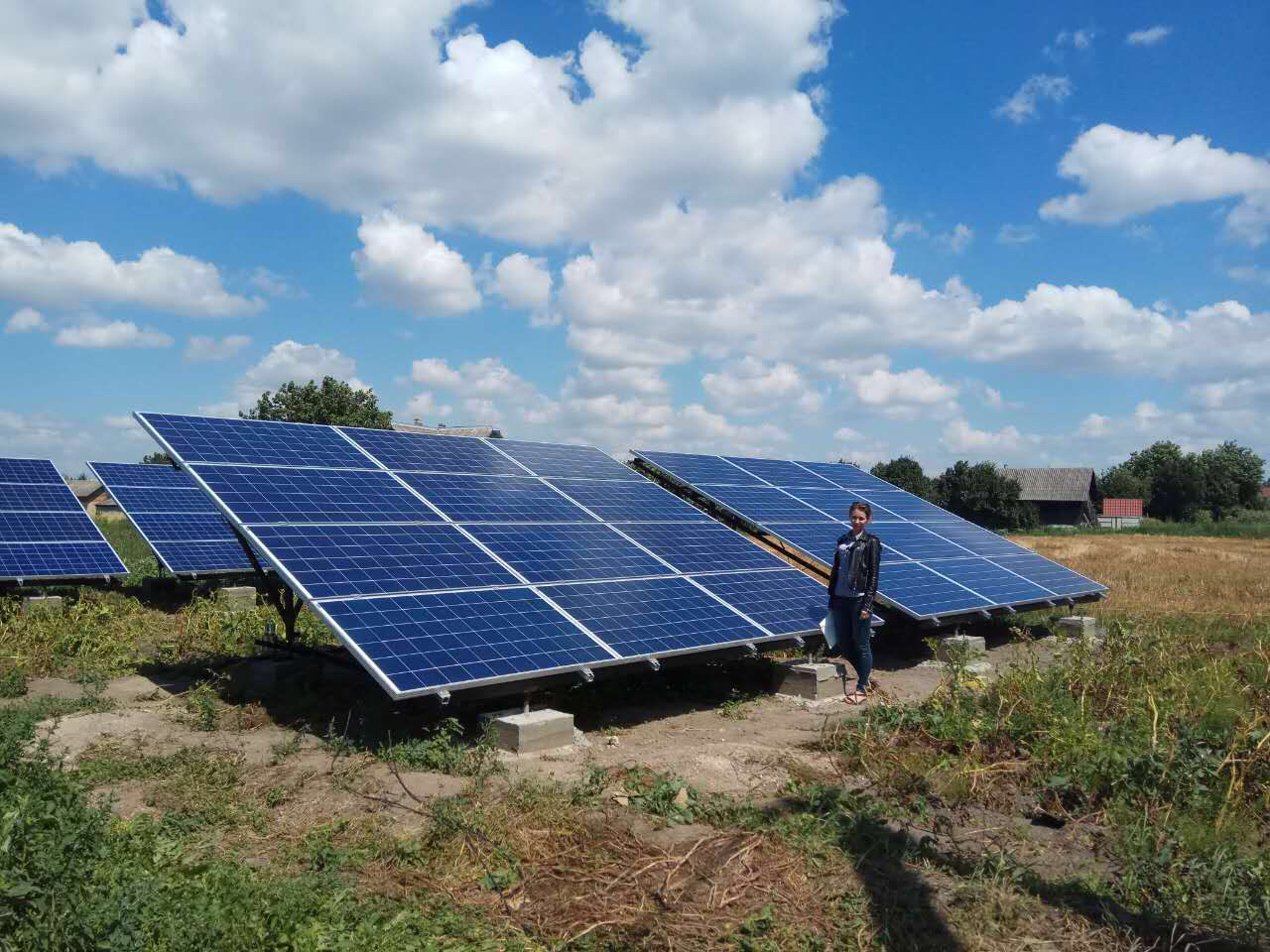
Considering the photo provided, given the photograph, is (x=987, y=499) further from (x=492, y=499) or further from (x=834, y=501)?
(x=492, y=499)

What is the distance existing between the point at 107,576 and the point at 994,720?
53.8 ft

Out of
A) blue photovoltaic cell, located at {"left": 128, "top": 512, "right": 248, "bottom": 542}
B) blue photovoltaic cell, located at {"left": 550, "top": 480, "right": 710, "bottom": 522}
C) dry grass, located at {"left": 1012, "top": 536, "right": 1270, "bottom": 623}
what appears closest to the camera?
blue photovoltaic cell, located at {"left": 550, "top": 480, "right": 710, "bottom": 522}

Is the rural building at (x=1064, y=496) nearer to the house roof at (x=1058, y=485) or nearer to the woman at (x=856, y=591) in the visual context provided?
the house roof at (x=1058, y=485)

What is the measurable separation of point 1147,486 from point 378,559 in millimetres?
112391

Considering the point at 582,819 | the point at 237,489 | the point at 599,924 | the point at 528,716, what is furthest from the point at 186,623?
the point at 599,924

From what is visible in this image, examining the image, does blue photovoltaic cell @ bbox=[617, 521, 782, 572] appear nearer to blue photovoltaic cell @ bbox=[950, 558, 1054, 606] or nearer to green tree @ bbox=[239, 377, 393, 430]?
blue photovoltaic cell @ bbox=[950, 558, 1054, 606]

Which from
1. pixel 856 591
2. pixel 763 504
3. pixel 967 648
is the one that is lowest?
pixel 967 648

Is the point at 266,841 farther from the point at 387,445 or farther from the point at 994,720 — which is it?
the point at 387,445

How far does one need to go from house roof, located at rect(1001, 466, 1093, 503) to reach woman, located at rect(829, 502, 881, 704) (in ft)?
252

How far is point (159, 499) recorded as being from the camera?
2220cm

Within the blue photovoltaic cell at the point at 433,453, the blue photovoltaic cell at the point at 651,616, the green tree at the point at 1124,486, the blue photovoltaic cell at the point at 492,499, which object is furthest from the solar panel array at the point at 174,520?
the green tree at the point at 1124,486

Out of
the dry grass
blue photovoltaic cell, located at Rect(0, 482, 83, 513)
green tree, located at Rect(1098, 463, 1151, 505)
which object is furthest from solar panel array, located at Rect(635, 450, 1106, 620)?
green tree, located at Rect(1098, 463, 1151, 505)

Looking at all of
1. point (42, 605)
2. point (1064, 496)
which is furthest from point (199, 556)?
point (1064, 496)

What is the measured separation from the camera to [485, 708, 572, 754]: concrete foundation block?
8609mm
